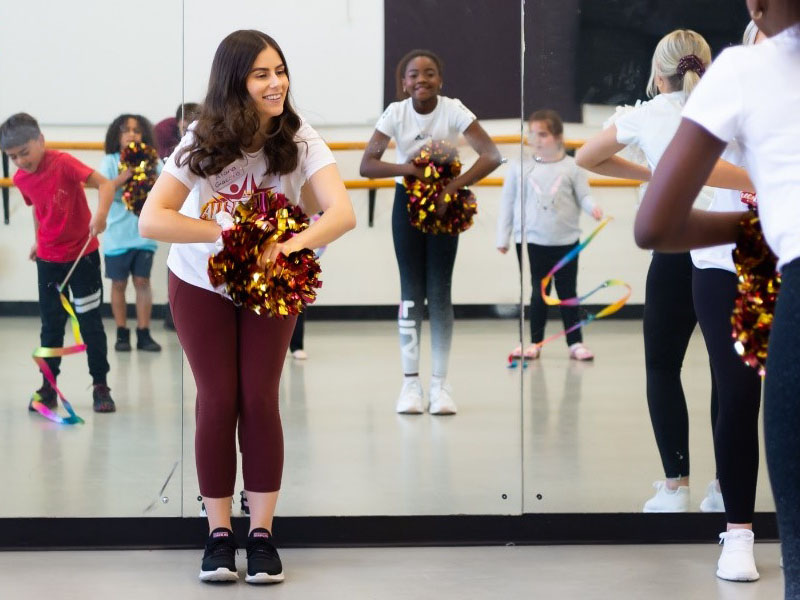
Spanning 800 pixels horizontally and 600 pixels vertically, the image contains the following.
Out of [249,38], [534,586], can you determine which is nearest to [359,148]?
[249,38]

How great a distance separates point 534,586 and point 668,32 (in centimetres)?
163

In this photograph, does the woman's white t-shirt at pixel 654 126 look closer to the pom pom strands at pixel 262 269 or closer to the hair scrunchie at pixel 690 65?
the hair scrunchie at pixel 690 65

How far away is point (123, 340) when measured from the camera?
342cm

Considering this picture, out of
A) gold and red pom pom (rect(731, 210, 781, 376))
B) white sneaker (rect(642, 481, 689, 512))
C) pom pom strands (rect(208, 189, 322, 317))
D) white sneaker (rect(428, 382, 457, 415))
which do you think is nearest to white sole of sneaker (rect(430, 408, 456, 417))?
white sneaker (rect(428, 382, 457, 415))

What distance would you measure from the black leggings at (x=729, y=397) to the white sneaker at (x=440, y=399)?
2.60 ft

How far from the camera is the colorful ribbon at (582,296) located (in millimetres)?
3457

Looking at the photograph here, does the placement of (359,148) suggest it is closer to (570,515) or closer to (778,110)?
(570,515)

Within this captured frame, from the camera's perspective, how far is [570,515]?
3.45 metres

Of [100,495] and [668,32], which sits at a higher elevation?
[668,32]

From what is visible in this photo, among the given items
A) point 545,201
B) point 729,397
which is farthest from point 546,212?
point 729,397

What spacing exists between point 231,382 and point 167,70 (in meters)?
0.97

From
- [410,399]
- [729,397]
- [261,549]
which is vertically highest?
[729,397]

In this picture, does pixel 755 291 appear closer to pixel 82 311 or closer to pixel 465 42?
pixel 465 42

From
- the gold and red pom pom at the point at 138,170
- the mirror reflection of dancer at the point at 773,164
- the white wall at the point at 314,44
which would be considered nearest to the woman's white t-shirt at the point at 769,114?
the mirror reflection of dancer at the point at 773,164
